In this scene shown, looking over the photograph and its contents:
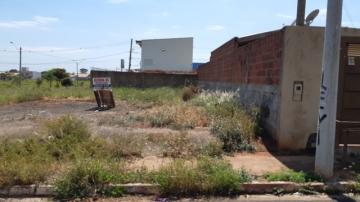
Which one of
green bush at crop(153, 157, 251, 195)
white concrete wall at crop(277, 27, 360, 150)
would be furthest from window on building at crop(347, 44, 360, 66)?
green bush at crop(153, 157, 251, 195)

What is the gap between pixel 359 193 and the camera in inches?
281

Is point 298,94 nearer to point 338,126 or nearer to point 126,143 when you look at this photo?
point 338,126

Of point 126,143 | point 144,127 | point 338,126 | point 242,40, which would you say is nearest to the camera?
point 338,126

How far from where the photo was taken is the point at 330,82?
24.4 feet

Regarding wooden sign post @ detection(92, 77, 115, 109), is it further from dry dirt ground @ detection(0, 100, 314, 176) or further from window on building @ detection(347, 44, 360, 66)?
window on building @ detection(347, 44, 360, 66)

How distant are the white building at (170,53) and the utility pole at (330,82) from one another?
54.3 m

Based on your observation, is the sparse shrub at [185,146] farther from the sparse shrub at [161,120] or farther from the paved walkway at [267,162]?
the sparse shrub at [161,120]

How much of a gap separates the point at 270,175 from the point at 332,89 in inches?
A: 66.3

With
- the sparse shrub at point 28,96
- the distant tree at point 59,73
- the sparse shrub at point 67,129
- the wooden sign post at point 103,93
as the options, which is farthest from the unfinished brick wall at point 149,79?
the sparse shrub at point 67,129

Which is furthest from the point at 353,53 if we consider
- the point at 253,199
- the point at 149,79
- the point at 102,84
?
the point at 149,79

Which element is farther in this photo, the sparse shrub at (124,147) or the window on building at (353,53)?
the window on building at (353,53)

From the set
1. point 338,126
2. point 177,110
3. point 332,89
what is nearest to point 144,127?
point 177,110

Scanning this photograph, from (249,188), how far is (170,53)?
55940 mm

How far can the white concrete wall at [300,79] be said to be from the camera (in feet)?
31.9
